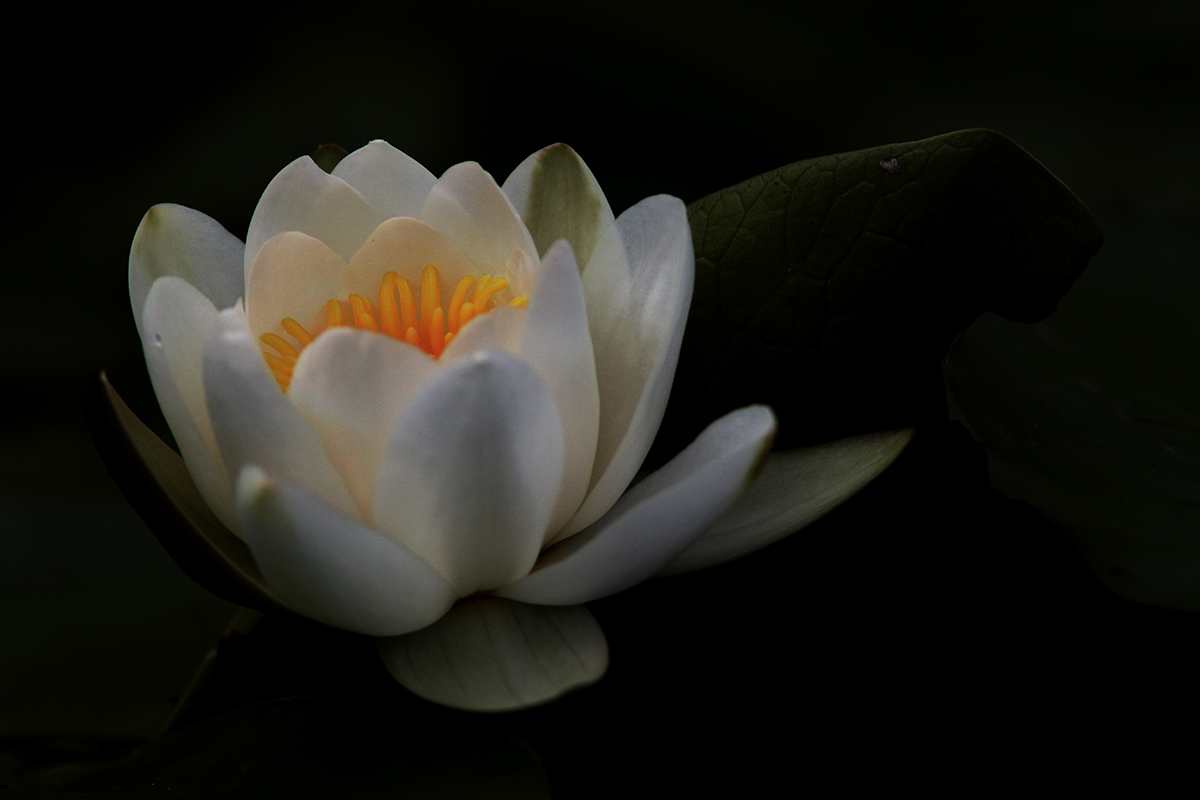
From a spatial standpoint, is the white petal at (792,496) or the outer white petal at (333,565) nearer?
the outer white petal at (333,565)

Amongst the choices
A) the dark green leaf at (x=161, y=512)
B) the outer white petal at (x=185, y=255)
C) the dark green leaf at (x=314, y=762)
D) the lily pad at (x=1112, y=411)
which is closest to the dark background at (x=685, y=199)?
the lily pad at (x=1112, y=411)

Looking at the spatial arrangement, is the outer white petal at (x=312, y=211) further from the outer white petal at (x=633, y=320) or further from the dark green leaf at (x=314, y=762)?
the dark green leaf at (x=314, y=762)

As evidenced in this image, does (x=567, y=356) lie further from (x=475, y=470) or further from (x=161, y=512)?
(x=161, y=512)

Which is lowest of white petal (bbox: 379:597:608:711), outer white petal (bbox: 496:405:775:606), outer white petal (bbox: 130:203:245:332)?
white petal (bbox: 379:597:608:711)

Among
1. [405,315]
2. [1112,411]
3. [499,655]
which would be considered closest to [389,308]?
[405,315]

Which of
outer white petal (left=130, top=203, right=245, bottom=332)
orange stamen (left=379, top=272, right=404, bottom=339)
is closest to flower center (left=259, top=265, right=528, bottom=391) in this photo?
orange stamen (left=379, top=272, right=404, bottom=339)

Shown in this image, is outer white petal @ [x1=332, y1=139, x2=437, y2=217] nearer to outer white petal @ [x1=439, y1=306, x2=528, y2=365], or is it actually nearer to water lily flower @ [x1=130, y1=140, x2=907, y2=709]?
water lily flower @ [x1=130, y1=140, x2=907, y2=709]

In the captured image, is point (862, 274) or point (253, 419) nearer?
point (253, 419)

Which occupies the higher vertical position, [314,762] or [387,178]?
[387,178]
